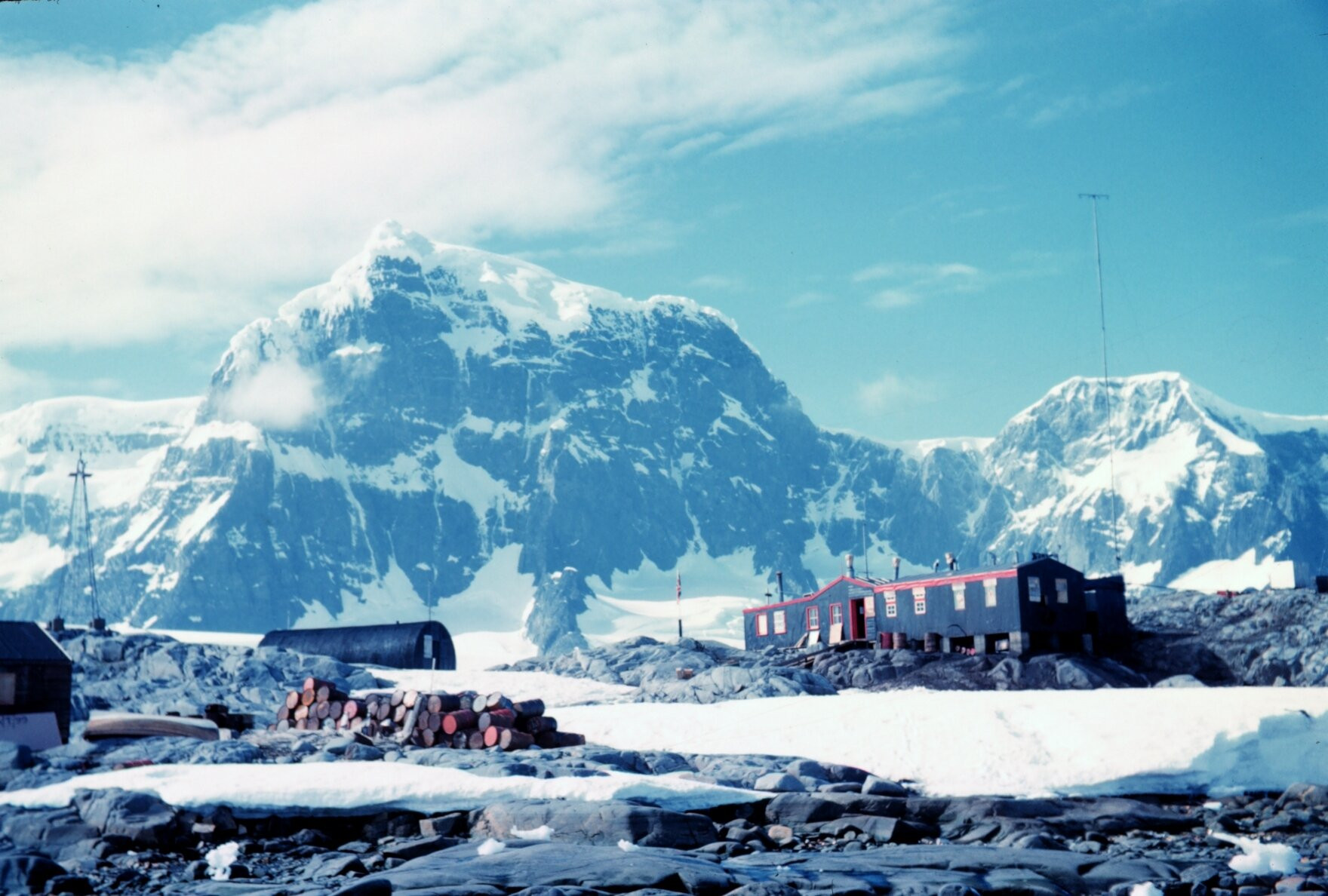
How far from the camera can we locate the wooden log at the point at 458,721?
2647 cm

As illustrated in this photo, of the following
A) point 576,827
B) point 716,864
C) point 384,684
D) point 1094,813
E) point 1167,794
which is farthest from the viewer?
point 384,684

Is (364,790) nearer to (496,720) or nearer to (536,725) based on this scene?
(496,720)

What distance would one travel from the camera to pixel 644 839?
56.7ft

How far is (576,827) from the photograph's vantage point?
17.6 metres

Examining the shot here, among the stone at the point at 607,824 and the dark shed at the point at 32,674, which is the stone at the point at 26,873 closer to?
the stone at the point at 607,824

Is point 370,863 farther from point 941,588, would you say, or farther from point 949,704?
point 941,588

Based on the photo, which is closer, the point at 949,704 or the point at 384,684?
the point at 949,704

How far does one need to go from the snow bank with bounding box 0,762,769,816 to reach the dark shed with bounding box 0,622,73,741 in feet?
34.8

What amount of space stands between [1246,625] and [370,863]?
189ft

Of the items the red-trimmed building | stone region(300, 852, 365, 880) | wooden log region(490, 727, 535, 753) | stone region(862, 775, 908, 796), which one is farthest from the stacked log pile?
the red-trimmed building

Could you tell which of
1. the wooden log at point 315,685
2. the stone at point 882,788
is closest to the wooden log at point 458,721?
the wooden log at point 315,685

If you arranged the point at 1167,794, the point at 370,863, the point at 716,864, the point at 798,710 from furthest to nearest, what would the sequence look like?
the point at 798,710 < the point at 1167,794 < the point at 370,863 < the point at 716,864

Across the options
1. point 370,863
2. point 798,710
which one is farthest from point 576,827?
point 798,710

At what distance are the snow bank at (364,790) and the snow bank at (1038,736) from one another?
213 inches
